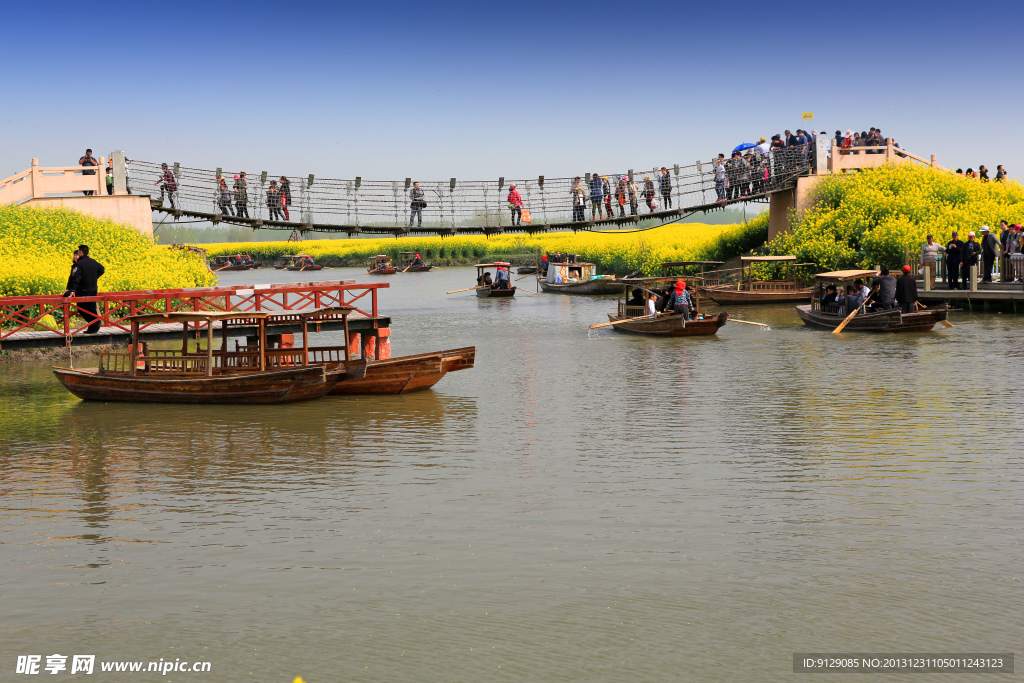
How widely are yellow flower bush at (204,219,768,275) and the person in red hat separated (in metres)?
14.4

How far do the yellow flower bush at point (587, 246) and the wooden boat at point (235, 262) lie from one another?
151 inches

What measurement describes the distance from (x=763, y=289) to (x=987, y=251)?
1313 cm

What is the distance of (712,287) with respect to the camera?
153 feet

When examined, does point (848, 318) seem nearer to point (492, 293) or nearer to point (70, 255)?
point (70, 255)

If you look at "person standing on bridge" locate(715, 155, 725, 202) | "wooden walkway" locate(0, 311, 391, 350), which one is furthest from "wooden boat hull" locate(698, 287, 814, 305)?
"wooden walkway" locate(0, 311, 391, 350)

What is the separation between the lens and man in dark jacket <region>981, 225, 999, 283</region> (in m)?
33.4

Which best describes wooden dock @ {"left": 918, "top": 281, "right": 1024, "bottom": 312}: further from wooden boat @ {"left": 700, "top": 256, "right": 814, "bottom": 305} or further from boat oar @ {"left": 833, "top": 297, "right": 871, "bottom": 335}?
wooden boat @ {"left": 700, "top": 256, "right": 814, "bottom": 305}

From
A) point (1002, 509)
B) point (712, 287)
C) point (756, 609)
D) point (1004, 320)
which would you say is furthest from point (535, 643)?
point (712, 287)

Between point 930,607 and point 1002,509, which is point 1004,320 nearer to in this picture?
point 1002,509

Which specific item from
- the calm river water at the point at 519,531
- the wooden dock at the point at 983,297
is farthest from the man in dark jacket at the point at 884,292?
the calm river water at the point at 519,531

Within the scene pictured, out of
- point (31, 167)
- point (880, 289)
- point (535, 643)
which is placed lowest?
point (535, 643)

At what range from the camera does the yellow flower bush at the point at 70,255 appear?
2894cm

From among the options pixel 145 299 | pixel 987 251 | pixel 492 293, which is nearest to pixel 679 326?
pixel 987 251

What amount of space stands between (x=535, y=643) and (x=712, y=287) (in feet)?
133
